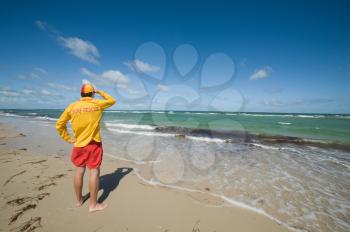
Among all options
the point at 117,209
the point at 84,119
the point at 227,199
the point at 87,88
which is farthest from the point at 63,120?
the point at 227,199

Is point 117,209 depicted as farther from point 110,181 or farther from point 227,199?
point 227,199

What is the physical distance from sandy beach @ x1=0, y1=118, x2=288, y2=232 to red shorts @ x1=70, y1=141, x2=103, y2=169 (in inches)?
32.8

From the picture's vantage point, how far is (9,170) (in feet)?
14.3

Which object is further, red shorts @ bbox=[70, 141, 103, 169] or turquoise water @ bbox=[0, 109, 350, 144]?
turquoise water @ bbox=[0, 109, 350, 144]

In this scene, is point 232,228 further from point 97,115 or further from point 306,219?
point 97,115

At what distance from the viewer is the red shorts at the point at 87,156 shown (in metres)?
2.59

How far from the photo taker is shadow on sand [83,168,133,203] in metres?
3.28

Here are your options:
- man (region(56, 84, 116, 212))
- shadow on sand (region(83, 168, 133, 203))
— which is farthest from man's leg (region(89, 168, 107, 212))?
shadow on sand (region(83, 168, 133, 203))

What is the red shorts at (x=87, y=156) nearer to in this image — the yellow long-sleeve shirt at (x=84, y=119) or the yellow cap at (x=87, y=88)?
the yellow long-sleeve shirt at (x=84, y=119)

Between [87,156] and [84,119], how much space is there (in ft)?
1.97

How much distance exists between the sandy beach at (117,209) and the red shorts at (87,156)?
832 millimetres

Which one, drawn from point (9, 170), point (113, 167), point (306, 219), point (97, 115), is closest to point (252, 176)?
point (306, 219)

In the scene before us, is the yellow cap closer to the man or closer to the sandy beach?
the man

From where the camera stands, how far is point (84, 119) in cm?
253
